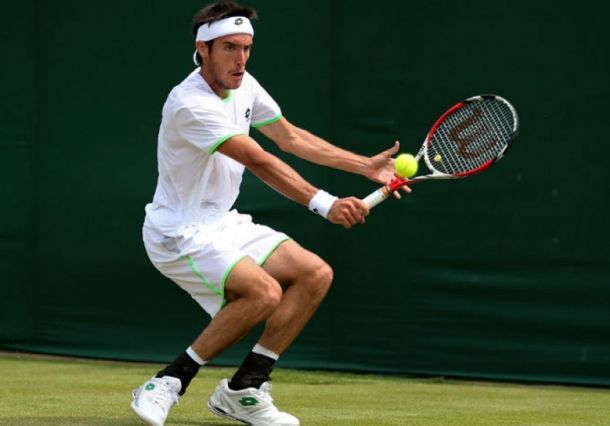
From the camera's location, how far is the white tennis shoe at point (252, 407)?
16.0 feet

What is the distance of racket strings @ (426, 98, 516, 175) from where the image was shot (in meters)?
5.38

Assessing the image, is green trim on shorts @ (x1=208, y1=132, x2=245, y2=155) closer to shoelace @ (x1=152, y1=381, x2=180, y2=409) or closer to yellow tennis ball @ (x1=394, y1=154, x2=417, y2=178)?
yellow tennis ball @ (x1=394, y1=154, x2=417, y2=178)

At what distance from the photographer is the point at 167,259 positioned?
5.04m

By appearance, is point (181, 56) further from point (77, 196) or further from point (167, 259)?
point (167, 259)

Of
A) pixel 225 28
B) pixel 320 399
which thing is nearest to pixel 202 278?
pixel 225 28

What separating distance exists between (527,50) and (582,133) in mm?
488

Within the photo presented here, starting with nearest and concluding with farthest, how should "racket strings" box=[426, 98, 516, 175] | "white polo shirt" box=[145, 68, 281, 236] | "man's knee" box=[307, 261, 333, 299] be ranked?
1. "white polo shirt" box=[145, 68, 281, 236]
2. "man's knee" box=[307, 261, 333, 299]
3. "racket strings" box=[426, 98, 516, 175]

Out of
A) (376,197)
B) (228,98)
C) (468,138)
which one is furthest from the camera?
(468,138)

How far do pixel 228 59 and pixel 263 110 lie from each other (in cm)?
51

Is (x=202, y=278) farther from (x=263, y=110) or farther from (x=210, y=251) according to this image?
(x=263, y=110)

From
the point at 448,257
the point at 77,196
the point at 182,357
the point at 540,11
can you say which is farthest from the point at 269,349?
the point at 77,196

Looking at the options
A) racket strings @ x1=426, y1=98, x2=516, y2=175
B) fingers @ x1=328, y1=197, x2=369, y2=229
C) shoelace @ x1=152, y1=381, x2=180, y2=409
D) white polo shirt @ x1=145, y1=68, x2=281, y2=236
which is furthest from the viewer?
racket strings @ x1=426, y1=98, x2=516, y2=175

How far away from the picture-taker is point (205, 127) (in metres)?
4.87

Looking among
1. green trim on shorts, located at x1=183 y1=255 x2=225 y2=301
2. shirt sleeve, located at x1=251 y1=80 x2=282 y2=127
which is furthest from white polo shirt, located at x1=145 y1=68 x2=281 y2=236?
shirt sleeve, located at x1=251 y1=80 x2=282 y2=127
